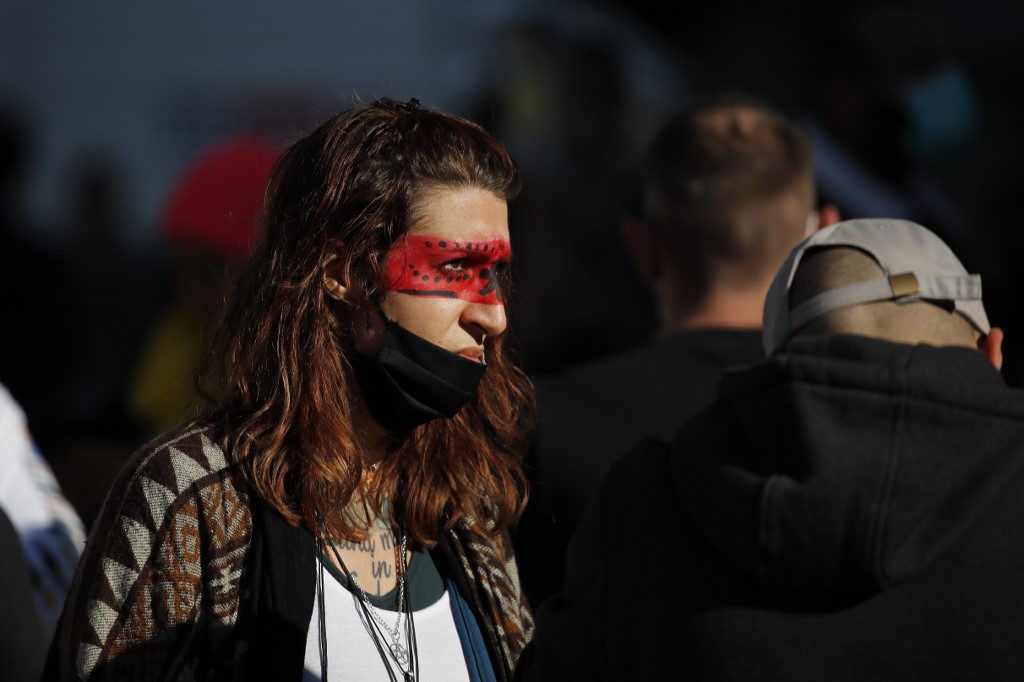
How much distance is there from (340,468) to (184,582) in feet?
1.07

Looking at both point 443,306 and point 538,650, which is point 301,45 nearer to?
point 443,306

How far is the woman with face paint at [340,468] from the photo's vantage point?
72.8 inches

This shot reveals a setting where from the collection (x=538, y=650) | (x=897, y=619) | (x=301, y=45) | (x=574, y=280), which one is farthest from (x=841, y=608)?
(x=301, y=45)

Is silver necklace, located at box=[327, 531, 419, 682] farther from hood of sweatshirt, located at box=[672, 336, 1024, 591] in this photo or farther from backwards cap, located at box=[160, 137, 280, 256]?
backwards cap, located at box=[160, 137, 280, 256]

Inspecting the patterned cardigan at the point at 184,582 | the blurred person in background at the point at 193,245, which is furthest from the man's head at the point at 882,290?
the blurred person in background at the point at 193,245

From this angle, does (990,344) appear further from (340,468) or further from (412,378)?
(340,468)

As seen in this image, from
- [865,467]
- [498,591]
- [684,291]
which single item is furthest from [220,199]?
[865,467]

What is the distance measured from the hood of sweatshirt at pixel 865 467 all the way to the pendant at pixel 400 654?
0.75m

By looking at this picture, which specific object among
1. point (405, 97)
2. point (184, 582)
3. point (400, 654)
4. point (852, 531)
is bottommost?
point (400, 654)

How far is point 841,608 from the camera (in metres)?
1.38

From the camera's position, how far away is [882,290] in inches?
59.4

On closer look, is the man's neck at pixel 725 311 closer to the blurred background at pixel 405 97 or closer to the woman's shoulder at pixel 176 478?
the woman's shoulder at pixel 176 478

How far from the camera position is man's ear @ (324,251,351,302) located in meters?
2.07

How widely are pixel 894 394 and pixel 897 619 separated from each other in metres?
0.26
